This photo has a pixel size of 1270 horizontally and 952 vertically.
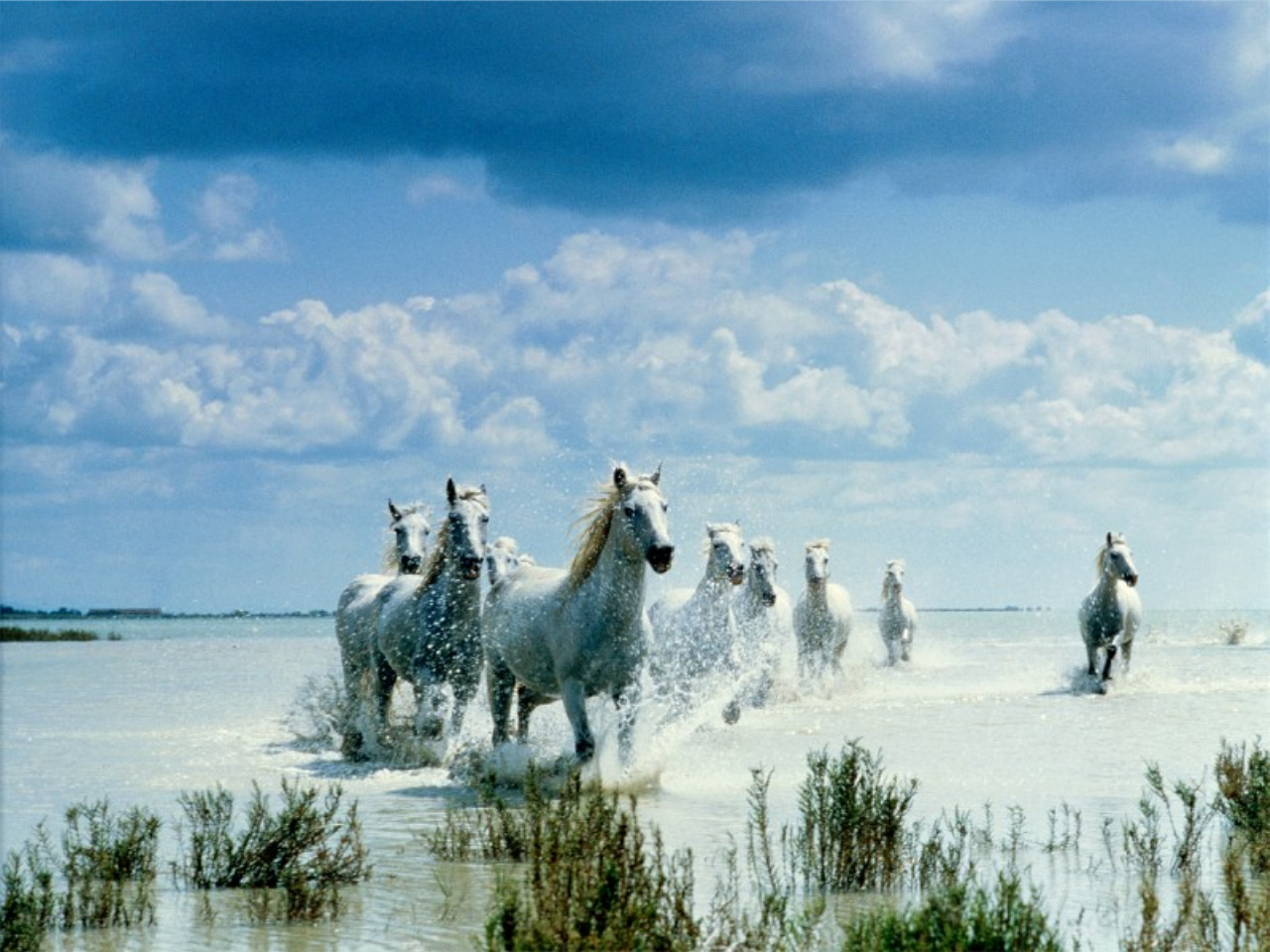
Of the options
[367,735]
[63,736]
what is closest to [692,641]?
[367,735]

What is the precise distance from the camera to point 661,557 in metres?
9.70

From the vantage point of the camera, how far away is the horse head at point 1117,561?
Answer: 2044 centimetres

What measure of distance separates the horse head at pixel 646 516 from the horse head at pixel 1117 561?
473 inches

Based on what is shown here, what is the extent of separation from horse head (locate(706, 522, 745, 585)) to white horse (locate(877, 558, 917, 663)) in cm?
1318

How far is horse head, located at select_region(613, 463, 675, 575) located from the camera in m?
9.72

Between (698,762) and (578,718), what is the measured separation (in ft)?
8.52

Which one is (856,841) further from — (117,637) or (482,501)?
(117,637)

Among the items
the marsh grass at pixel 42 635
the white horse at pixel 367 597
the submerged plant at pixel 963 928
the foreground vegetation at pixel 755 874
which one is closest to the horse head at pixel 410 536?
the white horse at pixel 367 597

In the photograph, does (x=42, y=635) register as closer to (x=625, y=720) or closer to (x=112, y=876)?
(x=625, y=720)

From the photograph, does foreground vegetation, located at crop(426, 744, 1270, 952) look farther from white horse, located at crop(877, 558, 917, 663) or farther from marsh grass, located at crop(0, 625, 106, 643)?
marsh grass, located at crop(0, 625, 106, 643)

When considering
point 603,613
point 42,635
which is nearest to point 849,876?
point 603,613

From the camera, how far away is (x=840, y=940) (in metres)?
5.82

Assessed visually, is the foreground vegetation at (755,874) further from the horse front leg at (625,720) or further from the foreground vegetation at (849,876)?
the horse front leg at (625,720)

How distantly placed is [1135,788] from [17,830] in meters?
7.52
